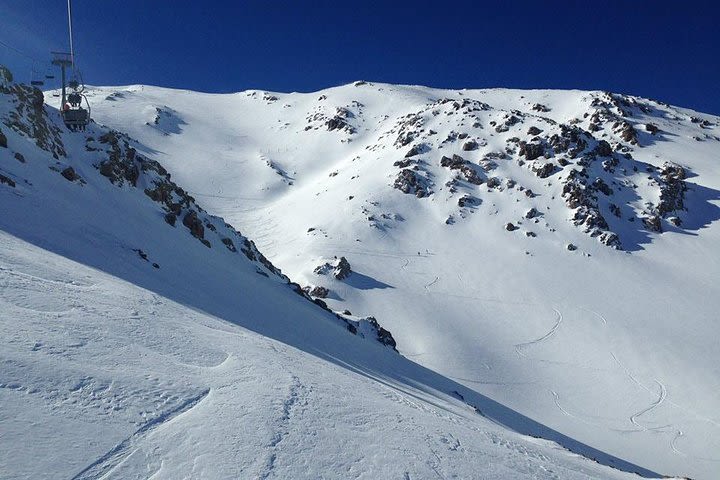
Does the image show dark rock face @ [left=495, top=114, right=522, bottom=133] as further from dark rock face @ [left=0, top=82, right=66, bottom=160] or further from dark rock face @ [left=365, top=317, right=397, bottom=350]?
dark rock face @ [left=0, top=82, right=66, bottom=160]

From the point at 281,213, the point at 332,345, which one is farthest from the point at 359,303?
the point at 281,213

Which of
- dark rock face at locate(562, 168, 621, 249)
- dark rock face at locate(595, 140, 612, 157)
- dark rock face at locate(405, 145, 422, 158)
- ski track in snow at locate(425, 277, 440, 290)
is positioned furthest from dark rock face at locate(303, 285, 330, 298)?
dark rock face at locate(595, 140, 612, 157)

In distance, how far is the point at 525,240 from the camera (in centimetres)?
4806

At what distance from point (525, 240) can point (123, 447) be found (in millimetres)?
48868

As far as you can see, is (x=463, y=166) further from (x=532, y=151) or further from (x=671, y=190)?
(x=671, y=190)

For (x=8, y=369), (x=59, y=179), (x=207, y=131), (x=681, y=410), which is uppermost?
(x=207, y=131)

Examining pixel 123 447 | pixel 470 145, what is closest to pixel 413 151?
pixel 470 145

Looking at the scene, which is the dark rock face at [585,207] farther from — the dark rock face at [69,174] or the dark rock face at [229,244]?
the dark rock face at [69,174]

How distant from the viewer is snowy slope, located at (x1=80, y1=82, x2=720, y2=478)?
29.2 metres

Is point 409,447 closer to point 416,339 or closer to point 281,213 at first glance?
point 416,339

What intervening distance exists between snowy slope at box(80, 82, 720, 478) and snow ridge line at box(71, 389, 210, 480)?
2558 centimetres

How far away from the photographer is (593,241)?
4781 cm

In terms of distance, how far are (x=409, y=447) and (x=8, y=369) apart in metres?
4.90

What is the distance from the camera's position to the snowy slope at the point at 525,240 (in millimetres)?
29156
